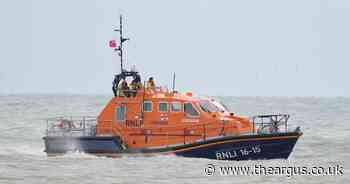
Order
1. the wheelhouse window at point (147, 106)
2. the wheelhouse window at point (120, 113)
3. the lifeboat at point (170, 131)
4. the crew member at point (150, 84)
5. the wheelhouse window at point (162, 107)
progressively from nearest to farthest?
the lifeboat at point (170, 131)
the wheelhouse window at point (162, 107)
the wheelhouse window at point (147, 106)
the wheelhouse window at point (120, 113)
the crew member at point (150, 84)

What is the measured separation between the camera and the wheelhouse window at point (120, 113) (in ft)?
103

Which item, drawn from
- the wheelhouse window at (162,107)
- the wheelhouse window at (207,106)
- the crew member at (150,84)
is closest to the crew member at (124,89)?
the crew member at (150,84)

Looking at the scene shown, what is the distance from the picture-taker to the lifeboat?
2914 centimetres

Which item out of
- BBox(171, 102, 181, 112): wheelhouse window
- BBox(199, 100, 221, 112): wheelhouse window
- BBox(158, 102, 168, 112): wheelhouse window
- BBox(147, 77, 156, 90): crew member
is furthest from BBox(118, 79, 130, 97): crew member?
BBox(199, 100, 221, 112): wheelhouse window

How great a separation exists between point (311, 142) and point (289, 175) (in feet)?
47.5

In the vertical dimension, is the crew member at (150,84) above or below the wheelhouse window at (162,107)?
above

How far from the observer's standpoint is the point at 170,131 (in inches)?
1203

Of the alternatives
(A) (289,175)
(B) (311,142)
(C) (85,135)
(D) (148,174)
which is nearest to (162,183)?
(D) (148,174)

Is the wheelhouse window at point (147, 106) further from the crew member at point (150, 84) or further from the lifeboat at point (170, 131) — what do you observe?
the crew member at point (150, 84)

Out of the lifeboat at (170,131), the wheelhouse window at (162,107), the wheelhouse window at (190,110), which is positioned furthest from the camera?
the wheelhouse window at (162,107)

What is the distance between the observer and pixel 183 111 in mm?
30531

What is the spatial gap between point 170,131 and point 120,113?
199cm

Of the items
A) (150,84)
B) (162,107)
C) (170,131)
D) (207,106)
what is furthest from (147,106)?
(207,106)

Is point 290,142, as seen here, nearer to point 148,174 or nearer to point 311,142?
point 148,174
